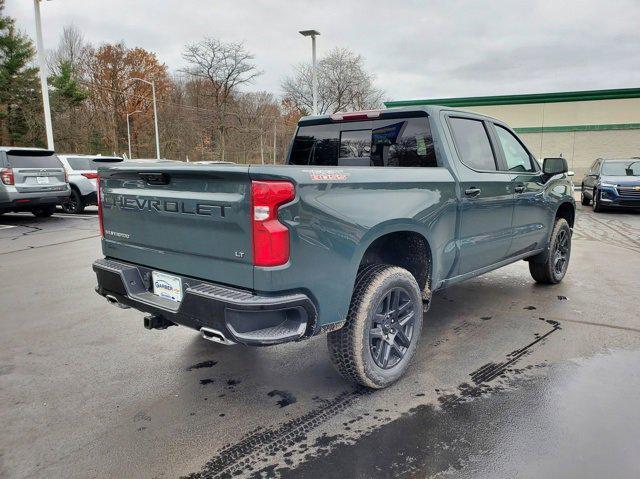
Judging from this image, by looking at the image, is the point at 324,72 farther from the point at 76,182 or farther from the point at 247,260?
the point at 247,260

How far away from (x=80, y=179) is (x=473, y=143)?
12.2 meters

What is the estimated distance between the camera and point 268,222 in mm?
2531

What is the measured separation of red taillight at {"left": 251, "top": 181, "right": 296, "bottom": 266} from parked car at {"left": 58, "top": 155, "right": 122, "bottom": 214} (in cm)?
1270

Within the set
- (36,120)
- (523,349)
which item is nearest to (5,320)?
(523,349)

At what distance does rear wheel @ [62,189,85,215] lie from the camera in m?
13.6

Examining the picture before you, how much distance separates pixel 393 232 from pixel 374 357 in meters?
0.87

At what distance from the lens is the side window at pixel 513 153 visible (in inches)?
190

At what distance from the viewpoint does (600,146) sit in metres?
28.8

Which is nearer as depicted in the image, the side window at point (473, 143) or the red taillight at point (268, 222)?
the red taillight at point (268, 222)

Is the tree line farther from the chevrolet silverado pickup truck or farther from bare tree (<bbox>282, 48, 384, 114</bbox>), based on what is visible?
the chevrolet silverado pickup truck

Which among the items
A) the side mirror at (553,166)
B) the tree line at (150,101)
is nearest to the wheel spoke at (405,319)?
the side mirror at (553,166)

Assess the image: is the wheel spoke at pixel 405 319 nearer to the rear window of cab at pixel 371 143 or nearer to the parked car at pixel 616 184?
the rear window of cab at pixel 371 143

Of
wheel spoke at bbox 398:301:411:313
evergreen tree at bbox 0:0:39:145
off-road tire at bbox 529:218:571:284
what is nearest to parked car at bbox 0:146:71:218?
wheel spoke at bbox 398:301:411:313

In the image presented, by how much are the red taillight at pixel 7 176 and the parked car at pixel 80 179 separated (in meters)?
2.47
